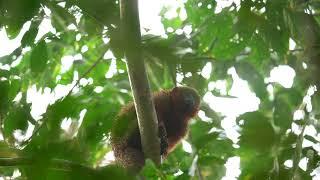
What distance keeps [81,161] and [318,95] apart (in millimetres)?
1470

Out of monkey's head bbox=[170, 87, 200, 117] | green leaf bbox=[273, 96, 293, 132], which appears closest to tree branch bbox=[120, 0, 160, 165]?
green leaf bbox=[273, 96, 293, 132]

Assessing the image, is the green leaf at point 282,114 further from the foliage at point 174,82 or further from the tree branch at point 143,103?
the tree branch at point 143,103

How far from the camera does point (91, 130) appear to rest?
38.4 inches

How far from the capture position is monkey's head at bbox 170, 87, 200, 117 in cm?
473

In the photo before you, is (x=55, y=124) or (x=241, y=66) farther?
(x=241, y=66)

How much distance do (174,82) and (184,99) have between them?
7.20 ft

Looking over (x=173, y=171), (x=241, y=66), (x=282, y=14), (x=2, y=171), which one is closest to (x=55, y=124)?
(x=2, y=171)

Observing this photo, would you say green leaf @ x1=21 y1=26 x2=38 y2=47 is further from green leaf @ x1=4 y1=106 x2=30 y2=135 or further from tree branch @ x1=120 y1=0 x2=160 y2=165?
green leaf @ x1=4 y1=106 x2=30 y2=135

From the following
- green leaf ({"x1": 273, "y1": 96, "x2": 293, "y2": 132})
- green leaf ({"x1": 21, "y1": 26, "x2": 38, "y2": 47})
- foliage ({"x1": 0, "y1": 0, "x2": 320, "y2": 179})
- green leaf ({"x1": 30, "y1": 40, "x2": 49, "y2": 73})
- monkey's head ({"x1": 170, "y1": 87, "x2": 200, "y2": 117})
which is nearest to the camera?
foliage ({"x1": 0, "y1": 0, "x2": 320, "y2": 179})

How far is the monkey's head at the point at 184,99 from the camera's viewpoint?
473cm

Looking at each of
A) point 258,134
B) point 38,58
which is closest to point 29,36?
point 38,58

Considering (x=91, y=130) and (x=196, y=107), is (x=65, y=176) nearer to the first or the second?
(x=91, y=130)

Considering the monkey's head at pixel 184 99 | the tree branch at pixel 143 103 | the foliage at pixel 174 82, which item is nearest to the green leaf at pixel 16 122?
the foliage at pixel 174 82

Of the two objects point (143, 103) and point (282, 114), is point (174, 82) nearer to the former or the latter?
point (143, 103)
